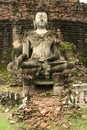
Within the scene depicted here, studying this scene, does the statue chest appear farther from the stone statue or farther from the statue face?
the statue face

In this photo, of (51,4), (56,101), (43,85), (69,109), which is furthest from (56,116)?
(51,4)

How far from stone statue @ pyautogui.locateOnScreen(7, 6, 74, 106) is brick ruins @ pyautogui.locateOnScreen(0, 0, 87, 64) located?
147 inches

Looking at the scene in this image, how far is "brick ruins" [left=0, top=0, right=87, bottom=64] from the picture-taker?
532 inches

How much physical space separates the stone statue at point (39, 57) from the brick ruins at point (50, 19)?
3.72m

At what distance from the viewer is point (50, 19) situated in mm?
13859

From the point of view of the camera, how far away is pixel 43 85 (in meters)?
9.02

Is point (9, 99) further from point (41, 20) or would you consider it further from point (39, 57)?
point (41, 20)

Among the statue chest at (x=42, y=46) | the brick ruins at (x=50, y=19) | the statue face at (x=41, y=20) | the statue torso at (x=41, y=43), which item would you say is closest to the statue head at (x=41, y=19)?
the statue face at (x=41, y=20)

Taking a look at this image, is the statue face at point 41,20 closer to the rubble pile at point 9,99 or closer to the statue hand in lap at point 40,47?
the statue hand in lap at point 40,47

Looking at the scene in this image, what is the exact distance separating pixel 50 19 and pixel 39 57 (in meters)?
4.74

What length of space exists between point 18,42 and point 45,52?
4.18m

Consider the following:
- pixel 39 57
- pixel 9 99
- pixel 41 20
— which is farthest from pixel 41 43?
pixel 9 99

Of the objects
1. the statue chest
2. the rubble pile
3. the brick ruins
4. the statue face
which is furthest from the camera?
the brick ruins

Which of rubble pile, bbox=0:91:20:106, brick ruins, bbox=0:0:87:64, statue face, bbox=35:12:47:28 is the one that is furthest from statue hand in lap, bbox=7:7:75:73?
brick ruins, bbox=0:0:87:64
